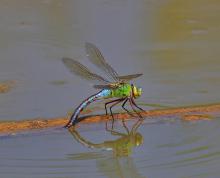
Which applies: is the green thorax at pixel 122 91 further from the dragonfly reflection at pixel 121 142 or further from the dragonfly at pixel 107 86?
the dragonfly reflection at pixel 121 142

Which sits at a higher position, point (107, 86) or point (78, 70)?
point (78, 70)

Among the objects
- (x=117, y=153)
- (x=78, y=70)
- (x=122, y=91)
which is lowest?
(x=117, y=153)

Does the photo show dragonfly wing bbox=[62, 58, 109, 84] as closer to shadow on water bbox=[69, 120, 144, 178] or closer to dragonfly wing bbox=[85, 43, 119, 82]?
dragonfly wing bbox=[85, 43, 119, 82]

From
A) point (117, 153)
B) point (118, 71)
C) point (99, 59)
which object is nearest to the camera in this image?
point (117, 153)

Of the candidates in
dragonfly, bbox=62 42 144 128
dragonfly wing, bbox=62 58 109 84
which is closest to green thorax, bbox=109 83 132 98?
dragonfly, bbox=62 42 144 128

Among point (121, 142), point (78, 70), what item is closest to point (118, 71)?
point (78, 70)

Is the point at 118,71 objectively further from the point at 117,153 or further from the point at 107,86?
the point at 117,153

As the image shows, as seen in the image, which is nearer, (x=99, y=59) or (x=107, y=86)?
(x=107, y=86)
